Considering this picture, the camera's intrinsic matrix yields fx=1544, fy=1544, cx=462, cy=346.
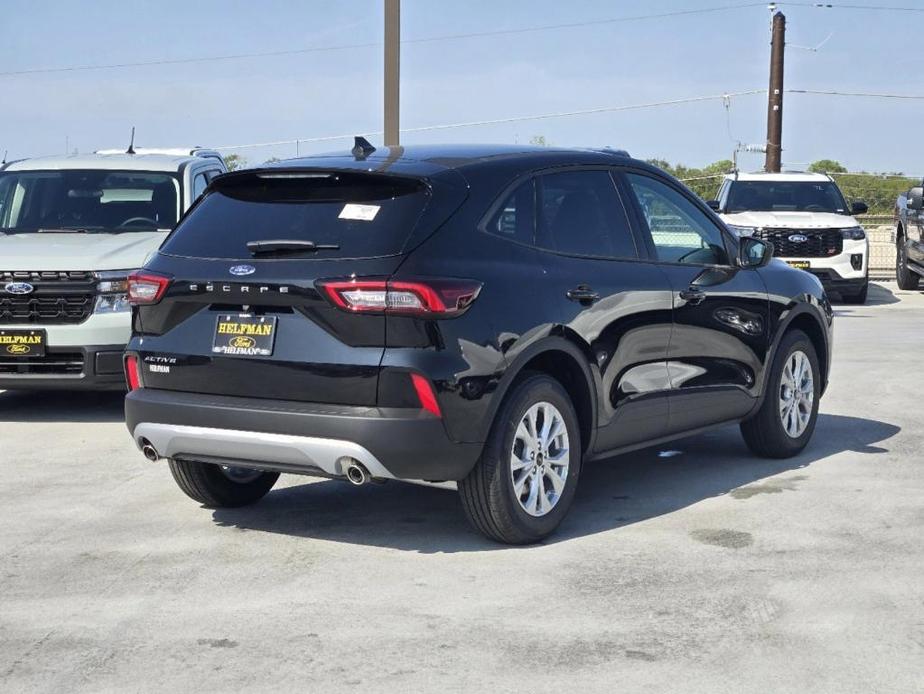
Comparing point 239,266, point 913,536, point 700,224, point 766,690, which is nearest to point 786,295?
point 700,224

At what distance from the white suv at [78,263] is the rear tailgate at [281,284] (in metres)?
3.38

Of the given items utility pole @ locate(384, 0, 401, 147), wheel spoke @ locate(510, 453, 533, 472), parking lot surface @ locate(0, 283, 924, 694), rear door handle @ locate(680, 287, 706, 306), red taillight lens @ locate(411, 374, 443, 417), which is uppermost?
utility pole @ locate(384, 0, 401, 147)

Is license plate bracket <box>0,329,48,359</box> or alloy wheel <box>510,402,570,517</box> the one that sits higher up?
license plate bracket <box>0,329,48,359</box>

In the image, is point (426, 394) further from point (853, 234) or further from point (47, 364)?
point (853, 234)

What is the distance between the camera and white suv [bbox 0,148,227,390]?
1021cm

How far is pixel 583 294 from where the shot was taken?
22.6 feet

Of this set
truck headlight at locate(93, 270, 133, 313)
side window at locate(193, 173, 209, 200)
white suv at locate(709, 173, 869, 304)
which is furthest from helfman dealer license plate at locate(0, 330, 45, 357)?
white suv at locate(709, 173, 869, 304)

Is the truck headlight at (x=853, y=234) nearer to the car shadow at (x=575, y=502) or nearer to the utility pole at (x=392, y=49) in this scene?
the utility pole at (x=392, y=49)

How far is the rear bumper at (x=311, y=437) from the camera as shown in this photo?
240 inches

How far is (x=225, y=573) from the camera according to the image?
247 inches

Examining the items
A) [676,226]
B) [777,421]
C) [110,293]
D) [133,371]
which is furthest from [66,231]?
[777,421]

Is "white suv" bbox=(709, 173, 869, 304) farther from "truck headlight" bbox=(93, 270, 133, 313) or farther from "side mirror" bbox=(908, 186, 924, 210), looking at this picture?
"truck headlight" bbox=(93, 270, 133, 313)

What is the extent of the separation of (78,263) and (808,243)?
12666 millimetres

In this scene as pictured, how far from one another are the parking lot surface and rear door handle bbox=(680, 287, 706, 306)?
984 mm
